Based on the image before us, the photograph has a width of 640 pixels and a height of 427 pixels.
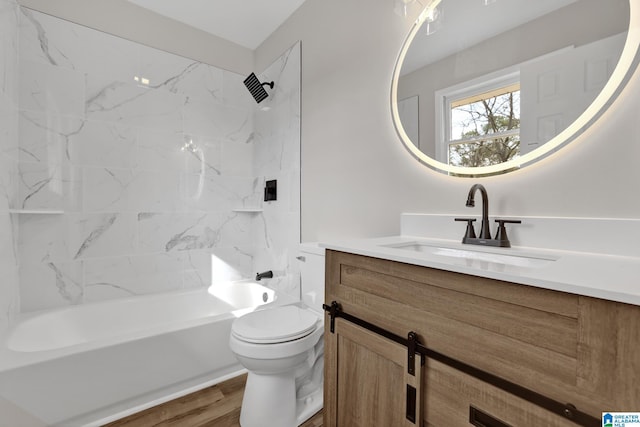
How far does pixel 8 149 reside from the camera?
1687 millimetres

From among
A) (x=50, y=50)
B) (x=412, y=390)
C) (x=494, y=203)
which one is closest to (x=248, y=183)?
(x=50, y=50)

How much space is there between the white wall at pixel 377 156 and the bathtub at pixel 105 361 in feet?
3.00

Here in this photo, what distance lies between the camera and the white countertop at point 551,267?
1.75 ft

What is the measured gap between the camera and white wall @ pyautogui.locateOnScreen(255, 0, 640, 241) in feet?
3.00

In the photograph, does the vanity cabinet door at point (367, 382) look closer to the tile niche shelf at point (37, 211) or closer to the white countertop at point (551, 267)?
the white countertop at point (551, 267)

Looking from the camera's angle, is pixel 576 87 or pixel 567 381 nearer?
pixel 567 381

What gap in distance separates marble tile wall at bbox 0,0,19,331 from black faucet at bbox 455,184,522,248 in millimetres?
2316

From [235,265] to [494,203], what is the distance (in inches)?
86.7

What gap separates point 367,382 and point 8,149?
7.38 feet

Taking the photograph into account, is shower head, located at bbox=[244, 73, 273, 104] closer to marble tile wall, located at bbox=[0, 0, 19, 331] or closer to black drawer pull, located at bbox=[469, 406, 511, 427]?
marble tile wall, located at bbox=[0, 0, 19, 331]

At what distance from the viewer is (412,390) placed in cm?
83

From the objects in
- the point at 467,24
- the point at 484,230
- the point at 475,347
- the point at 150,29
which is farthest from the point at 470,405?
the point at 150,29

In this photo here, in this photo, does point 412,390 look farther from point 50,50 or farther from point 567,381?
point 50,50

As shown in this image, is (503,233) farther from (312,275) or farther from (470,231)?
(312,275)
